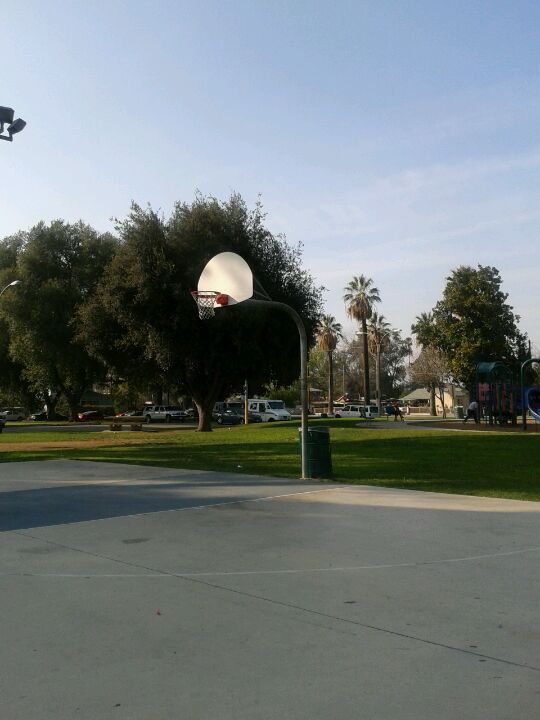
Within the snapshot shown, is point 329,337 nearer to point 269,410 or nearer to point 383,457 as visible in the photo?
point 269,410

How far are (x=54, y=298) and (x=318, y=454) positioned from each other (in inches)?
1692

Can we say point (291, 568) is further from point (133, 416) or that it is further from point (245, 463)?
point (133, 416)

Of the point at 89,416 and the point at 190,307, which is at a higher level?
the point at 190,307

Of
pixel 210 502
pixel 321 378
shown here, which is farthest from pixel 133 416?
pixel 210 502

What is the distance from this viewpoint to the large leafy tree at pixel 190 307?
113 feet

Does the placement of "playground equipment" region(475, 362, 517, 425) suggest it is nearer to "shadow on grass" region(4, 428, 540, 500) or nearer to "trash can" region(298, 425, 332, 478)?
"shadow on grass" region(4, 428, 540, 500)

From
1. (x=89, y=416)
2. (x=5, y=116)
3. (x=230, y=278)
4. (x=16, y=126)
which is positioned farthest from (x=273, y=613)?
(x=89, y=416)

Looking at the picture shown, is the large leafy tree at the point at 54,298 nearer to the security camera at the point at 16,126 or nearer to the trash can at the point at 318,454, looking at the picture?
the security camera at the point at 16,126

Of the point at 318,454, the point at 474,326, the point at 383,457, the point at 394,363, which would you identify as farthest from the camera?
the point at 394,363

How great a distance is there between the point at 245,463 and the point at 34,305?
40104 millimetres

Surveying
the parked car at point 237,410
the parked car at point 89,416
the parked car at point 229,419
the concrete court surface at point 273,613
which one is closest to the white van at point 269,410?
the parked car at point 237,410

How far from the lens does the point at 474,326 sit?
52.2 m

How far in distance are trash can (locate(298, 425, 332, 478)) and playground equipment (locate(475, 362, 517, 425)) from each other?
23942 mm

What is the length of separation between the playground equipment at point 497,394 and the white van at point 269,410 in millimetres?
22673
